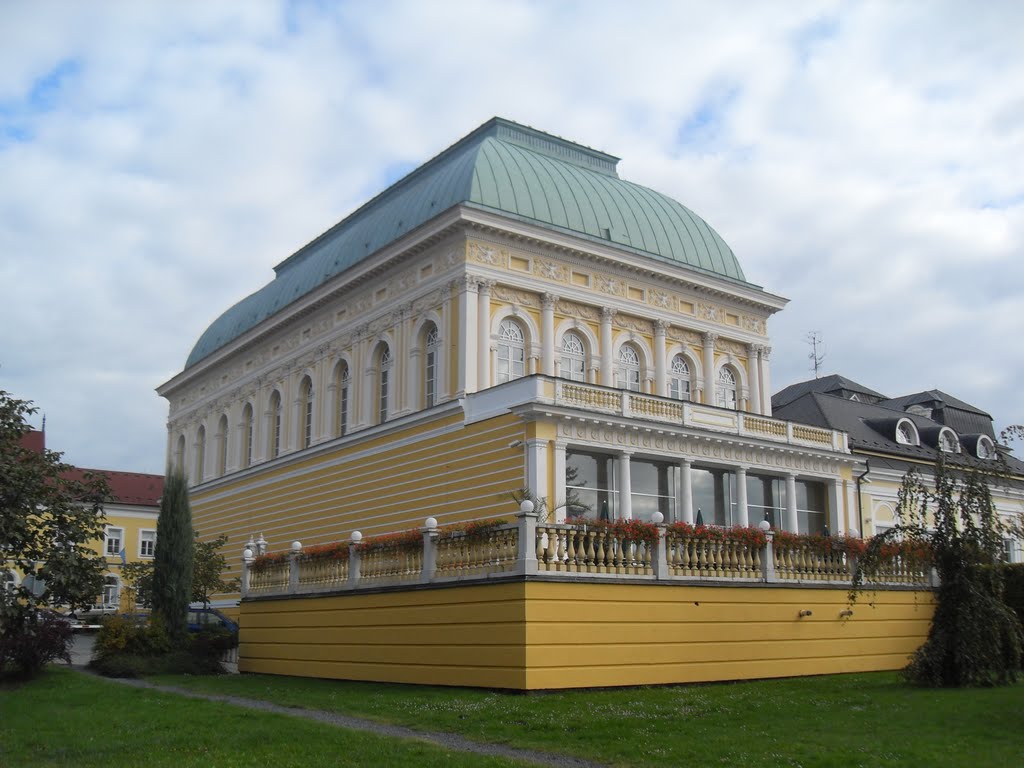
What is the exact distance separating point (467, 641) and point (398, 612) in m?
2.55

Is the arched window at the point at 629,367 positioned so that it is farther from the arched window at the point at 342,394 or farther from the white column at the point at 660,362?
the arched window at the point at 342,394

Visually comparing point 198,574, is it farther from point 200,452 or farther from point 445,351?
point 200,452

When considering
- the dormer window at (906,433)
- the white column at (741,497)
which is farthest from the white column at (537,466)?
the dormer window at (906,433)

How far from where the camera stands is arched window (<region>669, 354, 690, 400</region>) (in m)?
39.2

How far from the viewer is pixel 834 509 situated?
35.0 meters

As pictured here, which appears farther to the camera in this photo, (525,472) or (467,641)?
(525,472)

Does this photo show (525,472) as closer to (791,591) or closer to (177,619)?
(791,591)

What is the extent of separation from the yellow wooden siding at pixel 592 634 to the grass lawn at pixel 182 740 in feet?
13.1

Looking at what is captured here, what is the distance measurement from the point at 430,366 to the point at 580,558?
1744 cm

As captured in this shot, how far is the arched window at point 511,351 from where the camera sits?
114ft

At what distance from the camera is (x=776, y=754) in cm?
1215

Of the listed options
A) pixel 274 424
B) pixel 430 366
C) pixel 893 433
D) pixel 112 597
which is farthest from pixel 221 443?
pixel 893 433

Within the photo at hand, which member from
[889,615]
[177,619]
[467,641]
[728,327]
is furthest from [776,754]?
[728,327]

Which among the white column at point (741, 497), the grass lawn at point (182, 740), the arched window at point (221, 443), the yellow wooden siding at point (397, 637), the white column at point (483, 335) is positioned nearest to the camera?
the grass lawn at point (182, 740)
